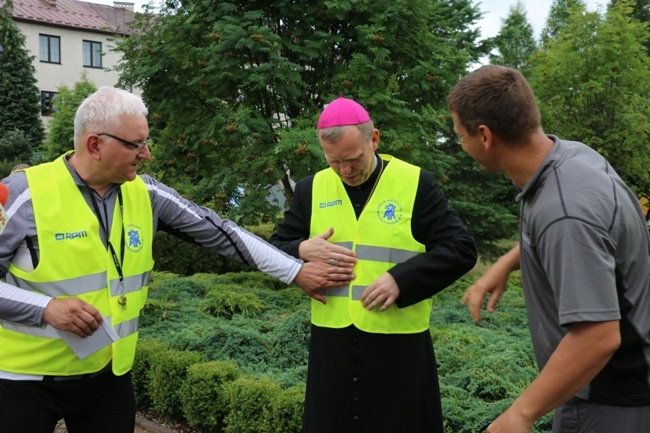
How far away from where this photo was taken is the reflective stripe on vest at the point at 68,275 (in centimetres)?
279

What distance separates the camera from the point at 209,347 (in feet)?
20.2

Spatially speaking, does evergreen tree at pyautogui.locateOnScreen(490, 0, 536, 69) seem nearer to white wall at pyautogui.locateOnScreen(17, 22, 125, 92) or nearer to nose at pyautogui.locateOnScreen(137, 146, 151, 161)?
nose at pyautogui.locateOnScreen(137, 146, 151, 161)

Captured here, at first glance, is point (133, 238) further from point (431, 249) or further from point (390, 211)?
point (431, 249)

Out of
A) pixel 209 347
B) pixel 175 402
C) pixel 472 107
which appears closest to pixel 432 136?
pixel 209 347

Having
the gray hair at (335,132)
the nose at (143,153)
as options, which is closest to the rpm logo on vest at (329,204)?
the gray hair at (335,132)

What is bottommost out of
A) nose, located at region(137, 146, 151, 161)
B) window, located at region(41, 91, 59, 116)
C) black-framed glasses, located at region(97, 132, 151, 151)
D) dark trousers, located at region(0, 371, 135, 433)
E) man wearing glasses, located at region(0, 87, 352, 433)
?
dark trousers, located at region(0, 371, 135, 433)

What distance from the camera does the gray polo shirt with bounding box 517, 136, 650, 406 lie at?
6.11 feet

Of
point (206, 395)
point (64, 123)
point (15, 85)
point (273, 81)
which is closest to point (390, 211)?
point (206, 395)

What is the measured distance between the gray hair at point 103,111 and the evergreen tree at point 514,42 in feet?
45.5

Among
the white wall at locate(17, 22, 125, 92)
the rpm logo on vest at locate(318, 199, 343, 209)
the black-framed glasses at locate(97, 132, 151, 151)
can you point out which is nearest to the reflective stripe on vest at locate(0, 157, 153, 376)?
the black-framed glasses at locate(97, 132, 151, 151)

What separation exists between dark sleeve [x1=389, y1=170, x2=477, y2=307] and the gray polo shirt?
0.90 meters

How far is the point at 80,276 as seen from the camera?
2.86 m

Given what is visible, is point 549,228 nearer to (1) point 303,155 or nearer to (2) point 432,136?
(1) point 303,155

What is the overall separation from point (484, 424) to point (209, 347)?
282 cm
